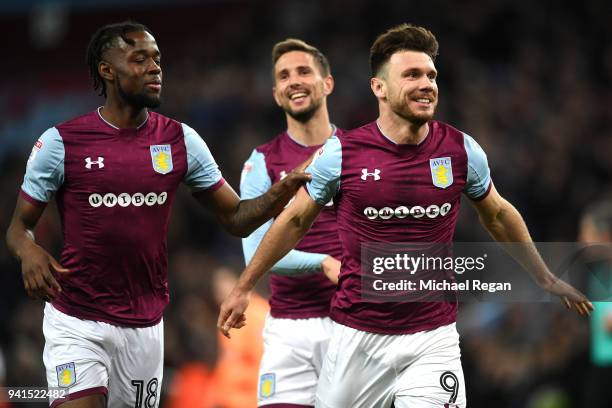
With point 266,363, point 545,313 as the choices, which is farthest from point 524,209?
point 266,363

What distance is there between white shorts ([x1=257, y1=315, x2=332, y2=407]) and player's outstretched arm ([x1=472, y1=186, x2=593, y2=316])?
129 cm

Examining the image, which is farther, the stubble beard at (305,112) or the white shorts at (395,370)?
the stubble beard at (305,112)

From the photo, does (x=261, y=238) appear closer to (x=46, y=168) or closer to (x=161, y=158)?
(x=161, y=158)

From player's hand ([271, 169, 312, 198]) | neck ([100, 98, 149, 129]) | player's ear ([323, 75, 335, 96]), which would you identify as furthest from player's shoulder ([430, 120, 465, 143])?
neck ([100, 98, 149, 129])

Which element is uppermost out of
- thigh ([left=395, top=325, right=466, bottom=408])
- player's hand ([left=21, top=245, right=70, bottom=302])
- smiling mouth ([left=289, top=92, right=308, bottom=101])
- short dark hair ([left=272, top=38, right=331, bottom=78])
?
short dark hair ([left=272, top=38, right=331, bottom=78])

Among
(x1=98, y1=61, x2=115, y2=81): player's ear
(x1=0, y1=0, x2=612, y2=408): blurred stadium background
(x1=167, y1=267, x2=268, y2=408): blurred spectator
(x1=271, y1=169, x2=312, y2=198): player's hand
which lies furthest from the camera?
(x1=0, y1=0, x2=612, y2=408): blurred stadium background

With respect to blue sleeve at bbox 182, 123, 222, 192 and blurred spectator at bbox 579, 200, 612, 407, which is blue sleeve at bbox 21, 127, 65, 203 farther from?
blurred spectator at bbox 579, 200, 612, 407

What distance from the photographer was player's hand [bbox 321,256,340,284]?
20.3 ft

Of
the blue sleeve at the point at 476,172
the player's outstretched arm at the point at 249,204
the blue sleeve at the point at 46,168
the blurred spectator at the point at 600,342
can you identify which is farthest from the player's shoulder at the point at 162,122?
the blurred spectator at the point at 600,342

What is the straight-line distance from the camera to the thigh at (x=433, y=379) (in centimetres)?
555

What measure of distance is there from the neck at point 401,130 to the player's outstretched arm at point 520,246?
0.50 m

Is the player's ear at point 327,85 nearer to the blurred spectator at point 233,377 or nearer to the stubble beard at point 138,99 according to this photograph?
the stubble beard at point 138,99

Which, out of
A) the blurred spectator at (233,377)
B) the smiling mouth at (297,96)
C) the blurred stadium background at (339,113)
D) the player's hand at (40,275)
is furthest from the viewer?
the blurred stadium background at (339,113)

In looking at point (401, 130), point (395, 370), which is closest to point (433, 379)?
point (395, 370)
